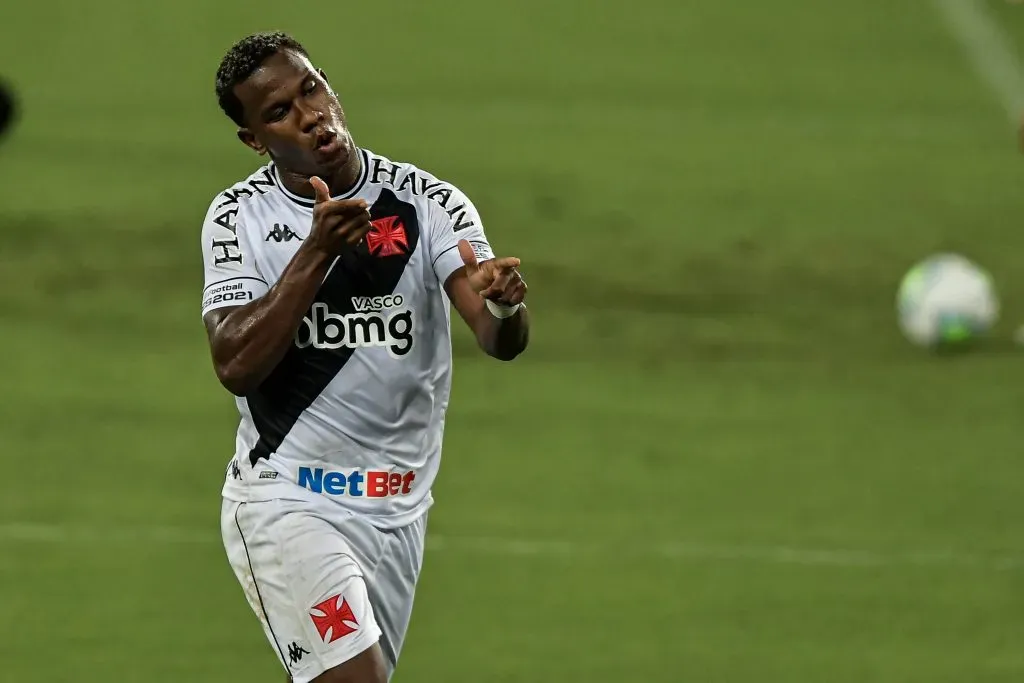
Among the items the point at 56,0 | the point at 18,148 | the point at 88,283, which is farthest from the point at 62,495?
the point at 56,0

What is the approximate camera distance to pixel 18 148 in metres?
17.0

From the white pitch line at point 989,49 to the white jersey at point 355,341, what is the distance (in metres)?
13.4

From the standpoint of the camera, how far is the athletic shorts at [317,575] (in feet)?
18.5

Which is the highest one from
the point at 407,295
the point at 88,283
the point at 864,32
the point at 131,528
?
the point at 407,295

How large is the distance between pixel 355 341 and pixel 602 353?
699 centimetres

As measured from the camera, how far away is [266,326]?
540cm

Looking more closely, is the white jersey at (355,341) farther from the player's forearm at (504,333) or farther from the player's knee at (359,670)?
the player's knee at (359,670)

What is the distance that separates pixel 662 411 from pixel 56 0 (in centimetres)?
1225

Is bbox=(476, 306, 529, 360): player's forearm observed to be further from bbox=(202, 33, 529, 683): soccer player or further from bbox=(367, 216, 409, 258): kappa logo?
bbox=(367, 216, 409, 258): kappa logo

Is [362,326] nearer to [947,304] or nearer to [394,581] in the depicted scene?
[394,581]

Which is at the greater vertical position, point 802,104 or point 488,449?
point 488,449

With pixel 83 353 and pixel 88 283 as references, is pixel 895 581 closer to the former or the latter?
pixel 83 353

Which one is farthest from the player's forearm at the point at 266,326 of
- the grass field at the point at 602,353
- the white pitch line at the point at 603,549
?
the white pitch line at the point at 603,549

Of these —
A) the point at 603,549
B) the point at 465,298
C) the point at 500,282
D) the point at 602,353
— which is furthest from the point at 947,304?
the point at 500,282
